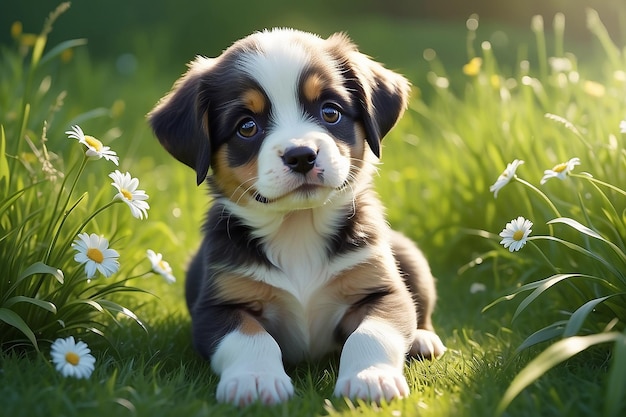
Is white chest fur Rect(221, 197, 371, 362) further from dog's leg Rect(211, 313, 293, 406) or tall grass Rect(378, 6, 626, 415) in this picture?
tall grass Rect(378, 6, 626, 415)

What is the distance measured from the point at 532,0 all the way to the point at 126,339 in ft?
31.9

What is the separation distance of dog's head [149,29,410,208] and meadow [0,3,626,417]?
0.47m

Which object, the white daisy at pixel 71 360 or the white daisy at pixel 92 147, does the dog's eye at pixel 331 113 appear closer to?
the white daisy at pixel 92 147

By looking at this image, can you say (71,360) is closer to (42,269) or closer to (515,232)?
(42,269)

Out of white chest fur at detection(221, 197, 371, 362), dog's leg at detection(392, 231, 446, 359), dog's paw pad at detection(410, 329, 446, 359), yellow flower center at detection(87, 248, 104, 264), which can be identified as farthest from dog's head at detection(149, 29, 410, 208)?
dog's paw pad at detection(410, 329, 446, 359)

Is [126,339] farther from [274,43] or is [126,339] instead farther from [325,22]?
[325,22]

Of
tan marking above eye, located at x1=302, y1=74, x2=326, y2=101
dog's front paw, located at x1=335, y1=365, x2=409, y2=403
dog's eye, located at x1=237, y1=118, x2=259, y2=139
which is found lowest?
dog's front paw, located at x1=335, y1=365, x2=409, y2=403

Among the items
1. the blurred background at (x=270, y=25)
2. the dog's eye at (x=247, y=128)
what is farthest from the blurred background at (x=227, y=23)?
the dog's eye at (x=247, y=128)

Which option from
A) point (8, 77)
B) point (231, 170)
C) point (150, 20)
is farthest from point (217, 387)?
point (150, 20)

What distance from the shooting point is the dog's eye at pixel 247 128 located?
11.5 feet

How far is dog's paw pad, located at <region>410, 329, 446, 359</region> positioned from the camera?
3773 mm

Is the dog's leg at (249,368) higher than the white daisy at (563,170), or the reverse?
the white daisy at (563,170)

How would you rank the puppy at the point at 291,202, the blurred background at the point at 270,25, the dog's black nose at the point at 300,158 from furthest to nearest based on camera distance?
1. the blurred background at the point at 270,25
2. the puppy at the point at 291,202
3. the dog's black nose at the point at 300,158

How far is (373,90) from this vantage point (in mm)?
3840
